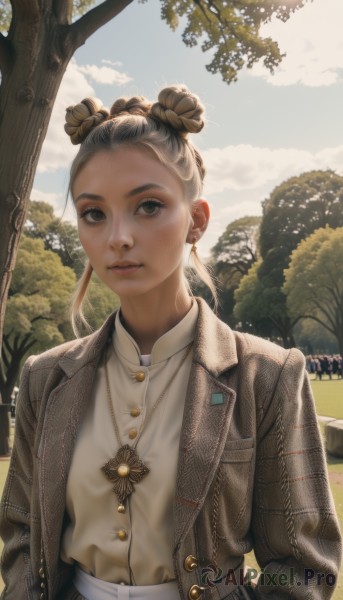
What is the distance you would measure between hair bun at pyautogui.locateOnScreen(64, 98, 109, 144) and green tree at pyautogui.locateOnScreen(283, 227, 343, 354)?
112 ft

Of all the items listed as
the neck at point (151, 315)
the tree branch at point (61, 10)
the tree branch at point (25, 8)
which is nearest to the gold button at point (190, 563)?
the neck at point (151, 315)

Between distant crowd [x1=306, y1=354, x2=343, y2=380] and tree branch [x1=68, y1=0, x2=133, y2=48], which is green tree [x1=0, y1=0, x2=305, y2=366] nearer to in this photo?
tree branch [x1=68, y1=0, x2=133, y2=48]

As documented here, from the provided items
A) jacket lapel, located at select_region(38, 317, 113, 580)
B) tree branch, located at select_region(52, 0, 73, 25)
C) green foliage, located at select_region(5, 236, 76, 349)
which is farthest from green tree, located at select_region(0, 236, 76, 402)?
jacket lapel, located at select_region(38, 317, 113, 580)

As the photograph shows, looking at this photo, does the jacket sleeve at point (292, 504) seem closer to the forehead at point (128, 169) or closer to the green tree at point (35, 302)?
Result: the forehead at point (128, 169)

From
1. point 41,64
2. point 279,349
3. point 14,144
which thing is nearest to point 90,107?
point 279,349

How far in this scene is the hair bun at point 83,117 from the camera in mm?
2070

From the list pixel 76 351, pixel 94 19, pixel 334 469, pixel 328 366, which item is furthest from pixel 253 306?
pixel 76 351

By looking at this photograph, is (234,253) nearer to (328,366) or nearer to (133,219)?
(328,366)

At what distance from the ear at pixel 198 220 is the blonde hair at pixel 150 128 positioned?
0.03 meters

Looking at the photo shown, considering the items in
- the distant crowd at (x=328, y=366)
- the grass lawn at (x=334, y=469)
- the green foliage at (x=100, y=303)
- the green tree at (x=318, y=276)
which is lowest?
the grass lawn at (x=334, y=469)

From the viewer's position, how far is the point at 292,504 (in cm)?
180

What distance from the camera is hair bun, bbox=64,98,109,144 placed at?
6.79ft

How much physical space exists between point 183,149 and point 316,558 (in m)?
1.33

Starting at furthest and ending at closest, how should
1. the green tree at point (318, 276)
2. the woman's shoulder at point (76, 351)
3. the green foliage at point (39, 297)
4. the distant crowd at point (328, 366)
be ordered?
the distant crowd at point (328, 366) → the green tree at point (318, 276) → the green foliage at point (39, 297) → the woman's shoulder at point (76, 351)
